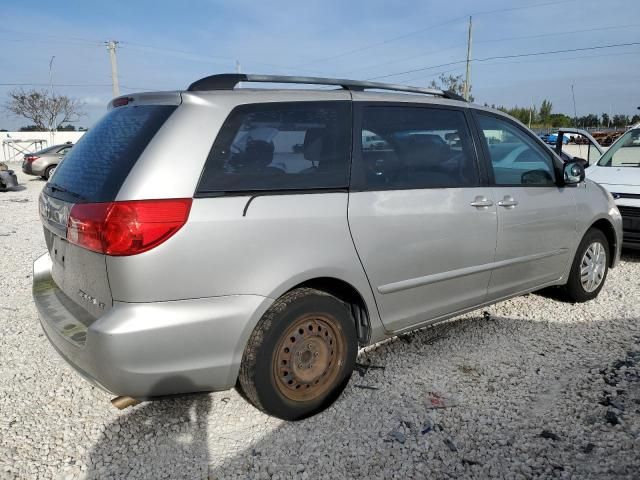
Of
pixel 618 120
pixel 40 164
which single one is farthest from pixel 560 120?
pixel 40 164

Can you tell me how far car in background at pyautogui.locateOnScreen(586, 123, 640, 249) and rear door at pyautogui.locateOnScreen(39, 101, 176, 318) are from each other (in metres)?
5.50

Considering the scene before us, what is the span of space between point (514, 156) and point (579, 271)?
1.34 metres

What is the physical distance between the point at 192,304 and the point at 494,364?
2.23 meters

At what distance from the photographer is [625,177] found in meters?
6.41

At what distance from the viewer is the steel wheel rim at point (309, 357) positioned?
2811 mm

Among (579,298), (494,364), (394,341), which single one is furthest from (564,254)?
(394,341)

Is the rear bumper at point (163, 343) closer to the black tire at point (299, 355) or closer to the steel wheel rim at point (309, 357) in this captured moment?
the black tire at point (299, 355)

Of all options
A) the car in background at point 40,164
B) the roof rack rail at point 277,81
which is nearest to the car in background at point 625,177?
the roof rack rail at point 277,81

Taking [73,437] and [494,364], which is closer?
[73,437]

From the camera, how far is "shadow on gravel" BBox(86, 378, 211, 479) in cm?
252

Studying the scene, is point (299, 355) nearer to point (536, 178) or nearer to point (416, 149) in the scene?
point (416, 149)

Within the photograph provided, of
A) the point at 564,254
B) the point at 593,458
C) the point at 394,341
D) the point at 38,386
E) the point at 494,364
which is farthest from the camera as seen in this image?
the point at 564,254

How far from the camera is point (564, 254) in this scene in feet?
14.5

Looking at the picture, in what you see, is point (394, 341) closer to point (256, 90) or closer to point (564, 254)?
point (564, 254)
